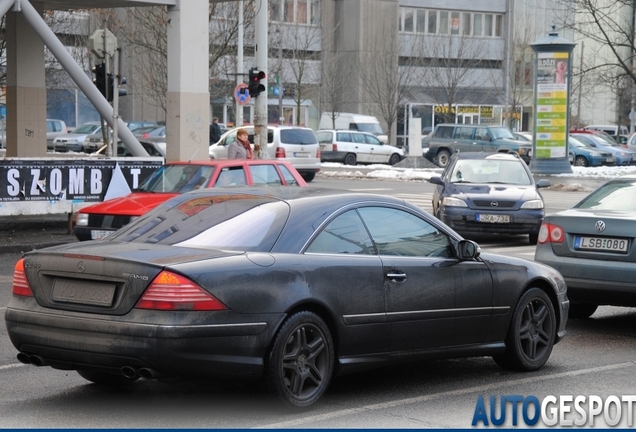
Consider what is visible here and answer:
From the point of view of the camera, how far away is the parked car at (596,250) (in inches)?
383

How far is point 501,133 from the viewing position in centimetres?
4612

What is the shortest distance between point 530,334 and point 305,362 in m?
2.34

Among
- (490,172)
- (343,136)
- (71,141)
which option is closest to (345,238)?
(490,172)

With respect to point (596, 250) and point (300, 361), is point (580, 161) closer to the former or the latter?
point (596, 250)

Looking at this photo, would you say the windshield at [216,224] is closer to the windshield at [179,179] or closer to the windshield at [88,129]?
the windshield at [179,179]

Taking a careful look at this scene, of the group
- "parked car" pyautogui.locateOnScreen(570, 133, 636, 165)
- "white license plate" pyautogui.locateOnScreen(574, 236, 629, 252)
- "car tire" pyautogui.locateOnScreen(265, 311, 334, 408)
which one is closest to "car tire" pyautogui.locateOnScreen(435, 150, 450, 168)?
"parked car" pyautogui.locateOnScreen(570, 133, 636, 165)

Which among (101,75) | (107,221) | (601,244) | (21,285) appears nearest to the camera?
(21,285)

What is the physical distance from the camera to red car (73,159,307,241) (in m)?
14.0

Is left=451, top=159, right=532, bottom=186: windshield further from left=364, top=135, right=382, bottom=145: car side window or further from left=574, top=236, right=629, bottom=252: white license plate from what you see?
left=364, top=135, right=382, bottom=145: car side window

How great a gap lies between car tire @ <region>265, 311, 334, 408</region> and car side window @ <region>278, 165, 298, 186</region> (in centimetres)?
870

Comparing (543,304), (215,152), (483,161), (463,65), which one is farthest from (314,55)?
(543,304)

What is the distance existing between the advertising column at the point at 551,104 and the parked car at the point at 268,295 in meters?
29.0

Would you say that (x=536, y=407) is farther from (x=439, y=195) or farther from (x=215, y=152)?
(x=215, y=152)

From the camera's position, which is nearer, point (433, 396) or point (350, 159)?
point (433, 396)
